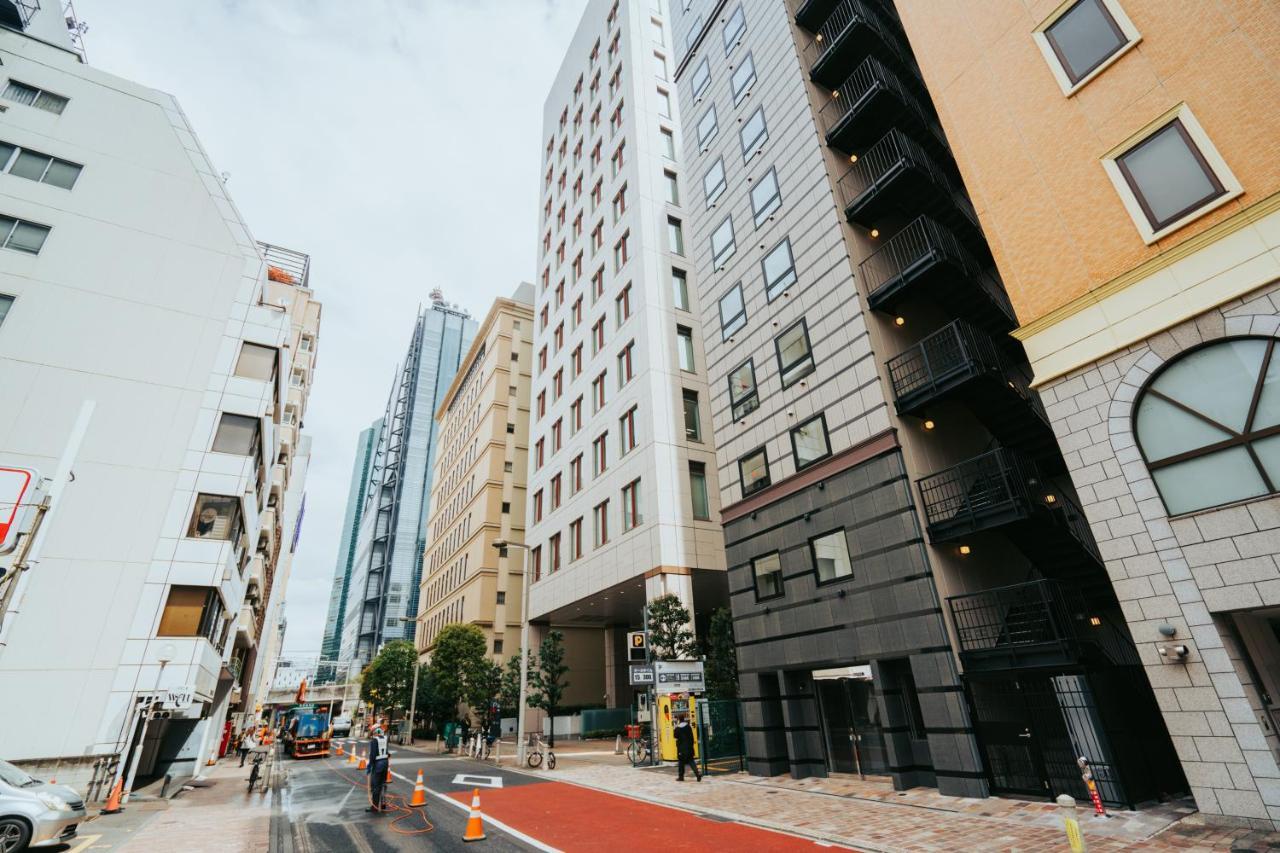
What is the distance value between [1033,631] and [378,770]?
649 inches

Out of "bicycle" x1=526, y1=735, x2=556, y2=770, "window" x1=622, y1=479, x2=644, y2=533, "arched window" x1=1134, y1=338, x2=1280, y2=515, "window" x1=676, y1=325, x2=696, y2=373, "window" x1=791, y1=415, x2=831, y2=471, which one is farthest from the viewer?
"window" x1=676, y1=325, x2=696, y2=373

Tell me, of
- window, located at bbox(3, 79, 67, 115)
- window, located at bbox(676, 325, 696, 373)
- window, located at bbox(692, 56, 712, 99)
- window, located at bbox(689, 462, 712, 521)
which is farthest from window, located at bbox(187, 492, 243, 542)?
window, located at bbox(692, 56, 712, 99)

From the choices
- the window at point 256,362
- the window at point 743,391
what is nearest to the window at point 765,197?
the window at point 743,391

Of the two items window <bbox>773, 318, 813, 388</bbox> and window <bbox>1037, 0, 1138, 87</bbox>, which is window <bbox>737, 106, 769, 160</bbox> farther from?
window <bbox>1037, 0, 1138, 87</bbox>

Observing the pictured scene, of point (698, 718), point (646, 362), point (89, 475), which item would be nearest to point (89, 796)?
point (89, 475)

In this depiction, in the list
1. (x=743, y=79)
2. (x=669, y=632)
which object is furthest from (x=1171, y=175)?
(x=669, y=632)

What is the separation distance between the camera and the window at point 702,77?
27.6m

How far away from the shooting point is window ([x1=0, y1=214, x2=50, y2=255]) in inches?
912

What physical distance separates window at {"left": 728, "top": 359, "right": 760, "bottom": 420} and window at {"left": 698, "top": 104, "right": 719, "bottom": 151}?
12163mm

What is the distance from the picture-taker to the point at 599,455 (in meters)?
33.0

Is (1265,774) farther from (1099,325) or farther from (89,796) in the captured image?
(89,796)

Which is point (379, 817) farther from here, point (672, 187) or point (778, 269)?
point (672, 187)

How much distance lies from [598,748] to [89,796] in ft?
70.5

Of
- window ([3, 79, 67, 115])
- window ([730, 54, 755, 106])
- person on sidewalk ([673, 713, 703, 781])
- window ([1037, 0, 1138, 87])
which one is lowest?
person on sidewalk ([673, 713, 703, 781])
